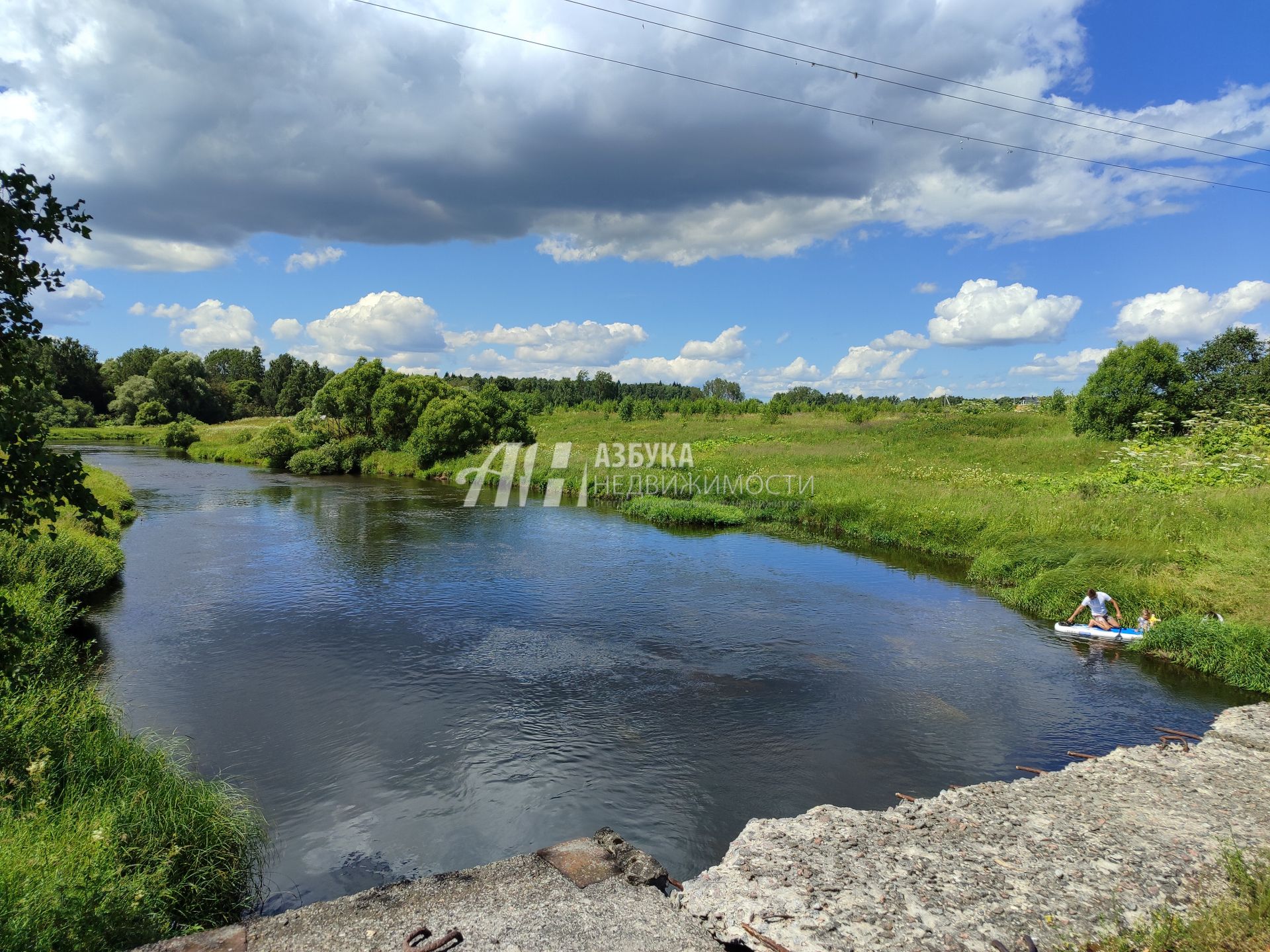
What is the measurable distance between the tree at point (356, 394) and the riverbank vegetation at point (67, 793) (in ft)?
138

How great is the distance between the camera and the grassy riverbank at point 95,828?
4613 millimetres

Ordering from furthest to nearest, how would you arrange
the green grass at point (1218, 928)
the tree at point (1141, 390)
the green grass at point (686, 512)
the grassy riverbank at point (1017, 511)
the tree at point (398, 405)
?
the tree at point (398, 405), the tree at point (1141, 390), the green grass at point (686, 512), the grassy riverbank at point (1017, 511), the green grass at point (1218, 928)

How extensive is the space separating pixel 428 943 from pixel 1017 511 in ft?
73.8

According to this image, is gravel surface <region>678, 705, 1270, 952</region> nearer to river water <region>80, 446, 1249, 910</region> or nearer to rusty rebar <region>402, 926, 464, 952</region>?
river water <region>80, 446, 1249, 910</region>

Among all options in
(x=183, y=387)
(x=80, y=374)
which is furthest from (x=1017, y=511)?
(x=80, y=374)

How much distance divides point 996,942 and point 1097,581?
47.0ft

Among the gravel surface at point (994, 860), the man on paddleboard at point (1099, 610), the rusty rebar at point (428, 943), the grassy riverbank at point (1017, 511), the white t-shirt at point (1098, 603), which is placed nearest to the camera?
the rusty rebar at point (428, 943)

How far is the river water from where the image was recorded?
8594mm

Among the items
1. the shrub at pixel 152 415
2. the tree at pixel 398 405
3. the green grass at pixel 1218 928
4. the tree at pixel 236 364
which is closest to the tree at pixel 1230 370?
the green grass at pixel 1218 928

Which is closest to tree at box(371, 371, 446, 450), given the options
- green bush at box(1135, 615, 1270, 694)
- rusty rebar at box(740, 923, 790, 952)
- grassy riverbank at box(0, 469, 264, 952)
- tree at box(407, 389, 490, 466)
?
tree at box(407, 389, 490, 466)

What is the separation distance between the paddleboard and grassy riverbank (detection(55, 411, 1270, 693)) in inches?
15.7

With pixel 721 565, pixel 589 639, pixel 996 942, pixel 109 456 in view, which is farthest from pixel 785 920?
pixel 109 456

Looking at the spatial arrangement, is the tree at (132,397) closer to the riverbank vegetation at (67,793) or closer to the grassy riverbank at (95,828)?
the grassy riverbank at (95,828)

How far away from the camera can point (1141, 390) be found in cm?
3631
